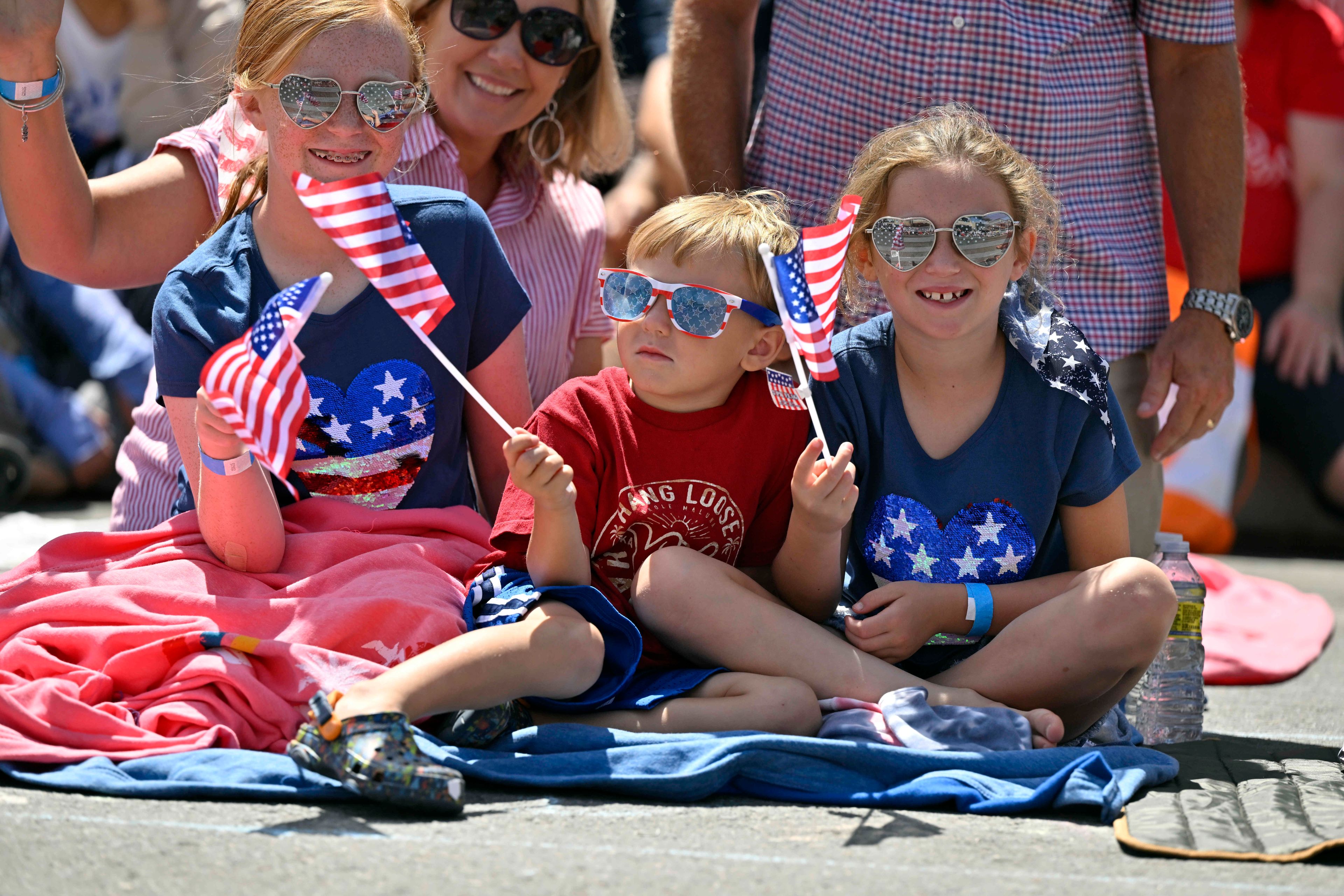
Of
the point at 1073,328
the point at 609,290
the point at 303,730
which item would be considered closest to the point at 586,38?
the point at 609,290

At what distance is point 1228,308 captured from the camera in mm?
3441

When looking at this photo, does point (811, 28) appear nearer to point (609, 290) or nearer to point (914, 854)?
point (609, 290)

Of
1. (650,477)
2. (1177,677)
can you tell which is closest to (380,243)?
(650,477)

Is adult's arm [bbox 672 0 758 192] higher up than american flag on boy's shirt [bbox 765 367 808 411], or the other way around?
adult's arm [bbox 672 0 758 192]

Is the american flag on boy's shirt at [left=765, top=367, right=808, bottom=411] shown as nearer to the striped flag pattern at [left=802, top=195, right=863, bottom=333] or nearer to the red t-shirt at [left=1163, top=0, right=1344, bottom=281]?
the striped flag pattern at [left=802, top=195, right=863, bottom=333]

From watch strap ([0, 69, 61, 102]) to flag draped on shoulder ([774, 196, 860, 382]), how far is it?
147cm

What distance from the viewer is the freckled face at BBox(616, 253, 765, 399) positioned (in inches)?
112

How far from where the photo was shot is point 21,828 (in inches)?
81.9

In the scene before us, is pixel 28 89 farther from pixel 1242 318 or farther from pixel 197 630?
pixel 1242 318

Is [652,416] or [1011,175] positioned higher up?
[1011,175]

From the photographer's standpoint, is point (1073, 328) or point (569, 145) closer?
point (1073, 328)

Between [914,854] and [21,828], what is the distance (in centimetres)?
130

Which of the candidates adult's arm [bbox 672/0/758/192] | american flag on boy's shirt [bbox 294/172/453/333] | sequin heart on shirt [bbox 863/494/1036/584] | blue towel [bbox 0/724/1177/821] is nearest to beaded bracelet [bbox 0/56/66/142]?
american flag on boy's shirt [bbox 294/172/453/333]

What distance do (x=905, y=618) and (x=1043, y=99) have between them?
1461 mm
